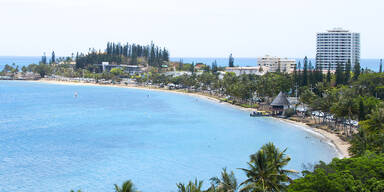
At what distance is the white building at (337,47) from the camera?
496 ft

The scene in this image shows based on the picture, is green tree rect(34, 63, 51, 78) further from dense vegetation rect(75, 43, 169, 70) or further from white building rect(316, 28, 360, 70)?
white building rect(316, 28, 360, 70)

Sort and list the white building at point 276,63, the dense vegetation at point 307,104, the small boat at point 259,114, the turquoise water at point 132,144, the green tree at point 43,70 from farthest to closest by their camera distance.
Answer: the green tree at point 43,70
the white building at point 276,63
the small boat at point 259,114
the turquoise water at point 132,144
the dense vegetation at point 307,104

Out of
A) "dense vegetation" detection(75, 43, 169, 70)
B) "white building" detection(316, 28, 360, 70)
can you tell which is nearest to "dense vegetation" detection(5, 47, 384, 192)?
"dense vegetation" detection(75, 43, 169, 70)

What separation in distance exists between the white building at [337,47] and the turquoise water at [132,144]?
7158 cm

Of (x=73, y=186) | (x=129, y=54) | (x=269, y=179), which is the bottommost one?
(x=73, y=186)

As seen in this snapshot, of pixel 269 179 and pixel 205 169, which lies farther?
pixel 205 169

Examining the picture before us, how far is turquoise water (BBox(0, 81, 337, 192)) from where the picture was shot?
4159 centimetres

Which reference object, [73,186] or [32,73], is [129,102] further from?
[32,73]

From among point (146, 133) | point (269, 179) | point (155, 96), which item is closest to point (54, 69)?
point (155, 96)

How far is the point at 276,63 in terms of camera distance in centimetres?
17688

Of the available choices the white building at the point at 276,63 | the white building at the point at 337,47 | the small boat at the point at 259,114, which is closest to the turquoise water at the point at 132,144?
the small boat at the point at 259,114

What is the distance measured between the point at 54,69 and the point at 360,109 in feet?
516

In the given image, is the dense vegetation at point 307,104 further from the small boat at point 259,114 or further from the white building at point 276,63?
the white building at point 276,63

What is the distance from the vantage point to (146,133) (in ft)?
212
